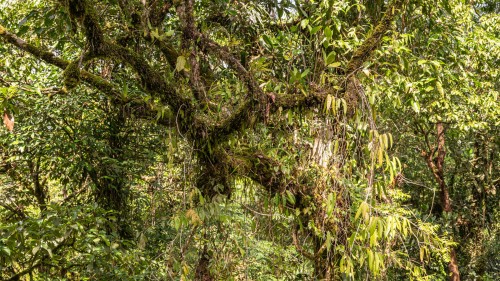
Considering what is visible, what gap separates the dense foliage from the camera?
2.13 m

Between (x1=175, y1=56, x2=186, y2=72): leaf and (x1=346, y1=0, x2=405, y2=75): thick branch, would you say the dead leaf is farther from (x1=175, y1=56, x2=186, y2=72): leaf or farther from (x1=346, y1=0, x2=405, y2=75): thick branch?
(x1=346, y1=0, x2=405, y2=75): thick branch

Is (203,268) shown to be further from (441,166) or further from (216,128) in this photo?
(441,166)

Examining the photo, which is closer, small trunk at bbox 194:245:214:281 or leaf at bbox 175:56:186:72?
leaf at bbox 175:56:186:72

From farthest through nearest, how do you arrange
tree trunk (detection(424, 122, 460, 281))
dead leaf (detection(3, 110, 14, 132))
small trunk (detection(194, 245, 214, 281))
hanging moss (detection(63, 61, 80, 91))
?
tree trunk (detection(424, 122, 460, 281)), small trunk (detection(194, 245, 214, 281)), hanging moss (detection(63, 61, 80, 91)), dead leaf (detection(3, 110, 14, 132))

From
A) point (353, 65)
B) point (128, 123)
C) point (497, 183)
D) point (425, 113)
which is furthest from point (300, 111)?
point (497, 183)

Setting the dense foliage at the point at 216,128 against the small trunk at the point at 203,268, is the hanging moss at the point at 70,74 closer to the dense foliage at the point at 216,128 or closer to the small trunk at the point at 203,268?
the dense foliage at the point at 216,128

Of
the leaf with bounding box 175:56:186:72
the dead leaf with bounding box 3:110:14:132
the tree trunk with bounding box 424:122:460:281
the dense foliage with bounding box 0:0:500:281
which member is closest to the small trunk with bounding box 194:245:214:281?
the dense foliage with bounding box 0:0:500:281

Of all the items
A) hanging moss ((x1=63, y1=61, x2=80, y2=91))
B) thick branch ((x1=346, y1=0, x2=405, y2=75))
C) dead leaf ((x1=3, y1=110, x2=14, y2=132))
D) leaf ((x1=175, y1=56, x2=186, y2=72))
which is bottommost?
dead leaf ((x1=3, y1=110, x2=14, y2=132))

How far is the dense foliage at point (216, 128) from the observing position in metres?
2.13

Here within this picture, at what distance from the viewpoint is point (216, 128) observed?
2246 mm

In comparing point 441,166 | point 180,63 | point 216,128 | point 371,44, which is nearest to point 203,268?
point 216,128

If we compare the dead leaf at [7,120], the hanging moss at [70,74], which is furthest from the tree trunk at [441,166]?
the dead leaf at [7,120]

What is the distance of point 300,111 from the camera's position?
221cm

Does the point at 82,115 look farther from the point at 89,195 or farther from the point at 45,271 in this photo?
the point at 45,271
